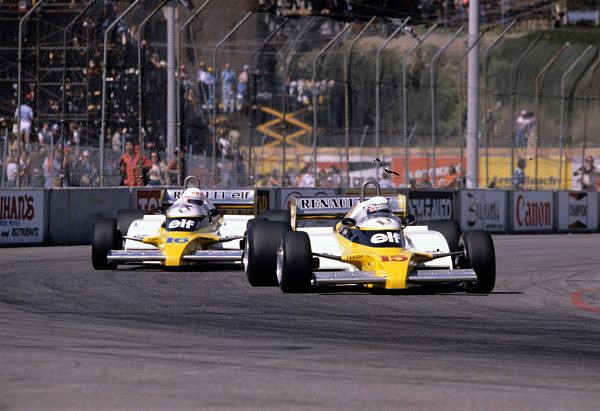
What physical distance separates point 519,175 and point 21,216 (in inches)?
506

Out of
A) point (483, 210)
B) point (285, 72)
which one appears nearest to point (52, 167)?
point (285, 72)

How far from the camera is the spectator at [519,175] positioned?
3114 cm

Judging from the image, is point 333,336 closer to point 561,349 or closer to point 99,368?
point 561,349

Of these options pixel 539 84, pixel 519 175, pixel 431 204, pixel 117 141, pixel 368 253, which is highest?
pixel 539 84

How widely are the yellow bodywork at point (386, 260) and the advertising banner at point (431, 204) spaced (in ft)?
48.5

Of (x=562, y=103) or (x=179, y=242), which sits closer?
(x=179, y=242)

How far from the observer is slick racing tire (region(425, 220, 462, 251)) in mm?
15329

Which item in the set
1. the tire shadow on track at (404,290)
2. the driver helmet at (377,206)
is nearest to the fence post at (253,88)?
the tire shadow on track at (404,290)

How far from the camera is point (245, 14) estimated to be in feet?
83.3

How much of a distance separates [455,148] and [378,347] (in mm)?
21481

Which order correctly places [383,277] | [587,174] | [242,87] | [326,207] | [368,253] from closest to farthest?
[383,277]
[368,253]
[326,207]
[242,87]
[587,174]

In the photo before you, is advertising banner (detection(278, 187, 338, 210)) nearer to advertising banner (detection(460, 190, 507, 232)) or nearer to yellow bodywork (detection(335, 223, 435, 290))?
advertising banner (detection(460, 190, 507, 232))

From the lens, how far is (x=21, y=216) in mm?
23406

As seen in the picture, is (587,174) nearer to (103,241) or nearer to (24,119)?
(24,119)
